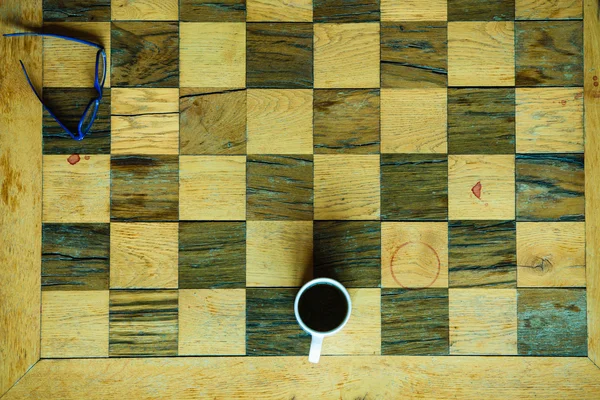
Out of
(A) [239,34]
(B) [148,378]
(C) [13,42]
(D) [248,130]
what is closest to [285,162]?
(D) [248,130]

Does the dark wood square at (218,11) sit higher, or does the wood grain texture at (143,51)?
the dark wood square at (218,11)

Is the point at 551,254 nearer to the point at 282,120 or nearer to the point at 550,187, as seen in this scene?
the point at 550,187

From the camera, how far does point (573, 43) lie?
4.11 feet

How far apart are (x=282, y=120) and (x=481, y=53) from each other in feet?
1.96

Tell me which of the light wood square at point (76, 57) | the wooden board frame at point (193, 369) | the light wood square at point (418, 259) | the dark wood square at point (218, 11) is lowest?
the wooden board frame at point (193, 369)

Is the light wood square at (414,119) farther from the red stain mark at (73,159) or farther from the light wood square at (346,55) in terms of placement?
the red stain mark at (73,159)

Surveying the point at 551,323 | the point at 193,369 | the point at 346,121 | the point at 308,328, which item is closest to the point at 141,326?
the point at 193,369

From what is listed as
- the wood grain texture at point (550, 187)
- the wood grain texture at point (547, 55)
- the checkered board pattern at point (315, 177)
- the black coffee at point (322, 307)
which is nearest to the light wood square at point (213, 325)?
Answer: the checkered board pattern at point (315, 177)

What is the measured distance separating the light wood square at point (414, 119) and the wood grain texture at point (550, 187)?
25 centimetres

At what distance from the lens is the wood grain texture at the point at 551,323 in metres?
1.23

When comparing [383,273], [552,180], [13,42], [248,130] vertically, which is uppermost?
[13,42]

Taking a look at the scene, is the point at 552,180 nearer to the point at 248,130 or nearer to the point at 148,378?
the point at 248,130

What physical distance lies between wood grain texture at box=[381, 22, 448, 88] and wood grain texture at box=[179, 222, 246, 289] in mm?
625

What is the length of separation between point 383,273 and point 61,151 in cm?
97
